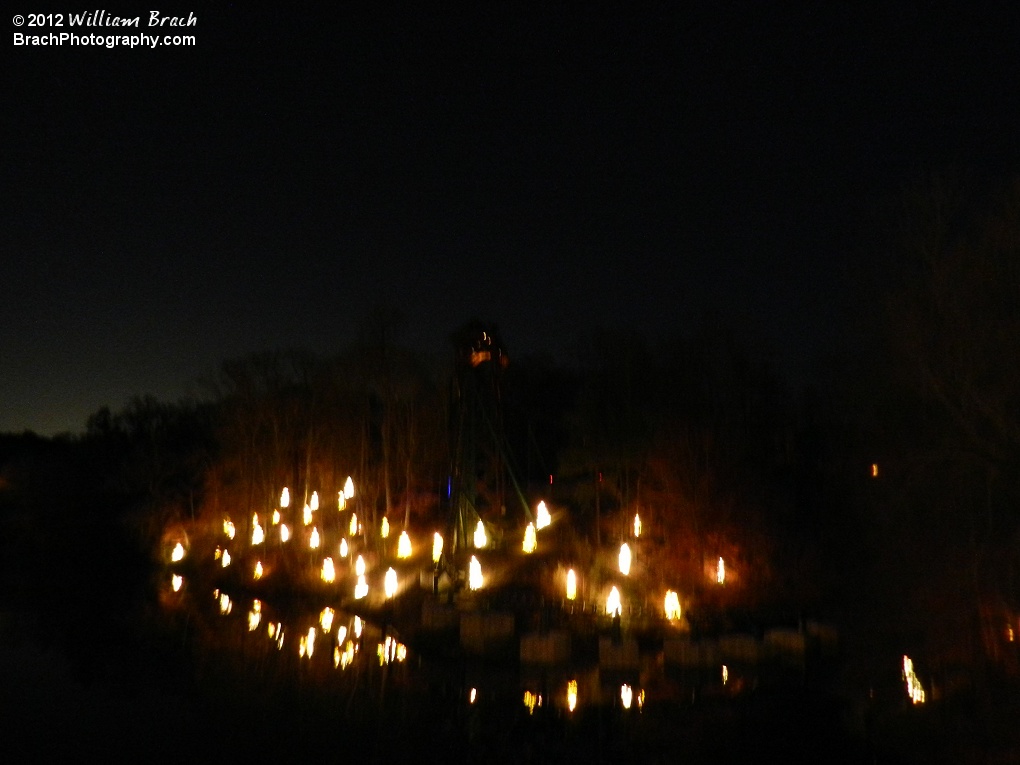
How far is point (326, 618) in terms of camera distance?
25594 millimetres

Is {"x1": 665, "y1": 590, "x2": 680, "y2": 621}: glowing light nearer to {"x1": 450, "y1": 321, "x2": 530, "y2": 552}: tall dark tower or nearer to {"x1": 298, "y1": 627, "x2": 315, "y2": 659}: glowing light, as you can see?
{"x1": 450, "y1": 321, "x2": 530, "y2": 552}: tall dark tower

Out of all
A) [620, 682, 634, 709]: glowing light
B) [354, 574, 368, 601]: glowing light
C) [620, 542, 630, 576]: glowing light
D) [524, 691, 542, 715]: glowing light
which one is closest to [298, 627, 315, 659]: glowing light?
[354, 574, 368, 601]: glowing light

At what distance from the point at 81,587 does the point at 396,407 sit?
569 inches

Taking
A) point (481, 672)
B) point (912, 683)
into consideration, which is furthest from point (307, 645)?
point (912, 683)

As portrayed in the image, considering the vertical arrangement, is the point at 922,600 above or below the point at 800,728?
above

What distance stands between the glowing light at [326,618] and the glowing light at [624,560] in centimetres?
757

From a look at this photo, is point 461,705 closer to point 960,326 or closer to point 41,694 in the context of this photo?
point 41,694

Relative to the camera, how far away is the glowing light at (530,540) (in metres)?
25.8

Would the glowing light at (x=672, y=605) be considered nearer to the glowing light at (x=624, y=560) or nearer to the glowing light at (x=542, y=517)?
the glowing light at (x=624, y=560)

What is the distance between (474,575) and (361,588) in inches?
188

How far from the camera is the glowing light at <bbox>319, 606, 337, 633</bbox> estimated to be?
24041 mm

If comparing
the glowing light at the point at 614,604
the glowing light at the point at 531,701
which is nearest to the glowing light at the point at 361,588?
the glowing light at the point at 614,604

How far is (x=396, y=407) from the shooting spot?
31.2 meters

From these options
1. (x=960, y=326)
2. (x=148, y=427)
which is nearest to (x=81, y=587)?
(x=148, y=427)
